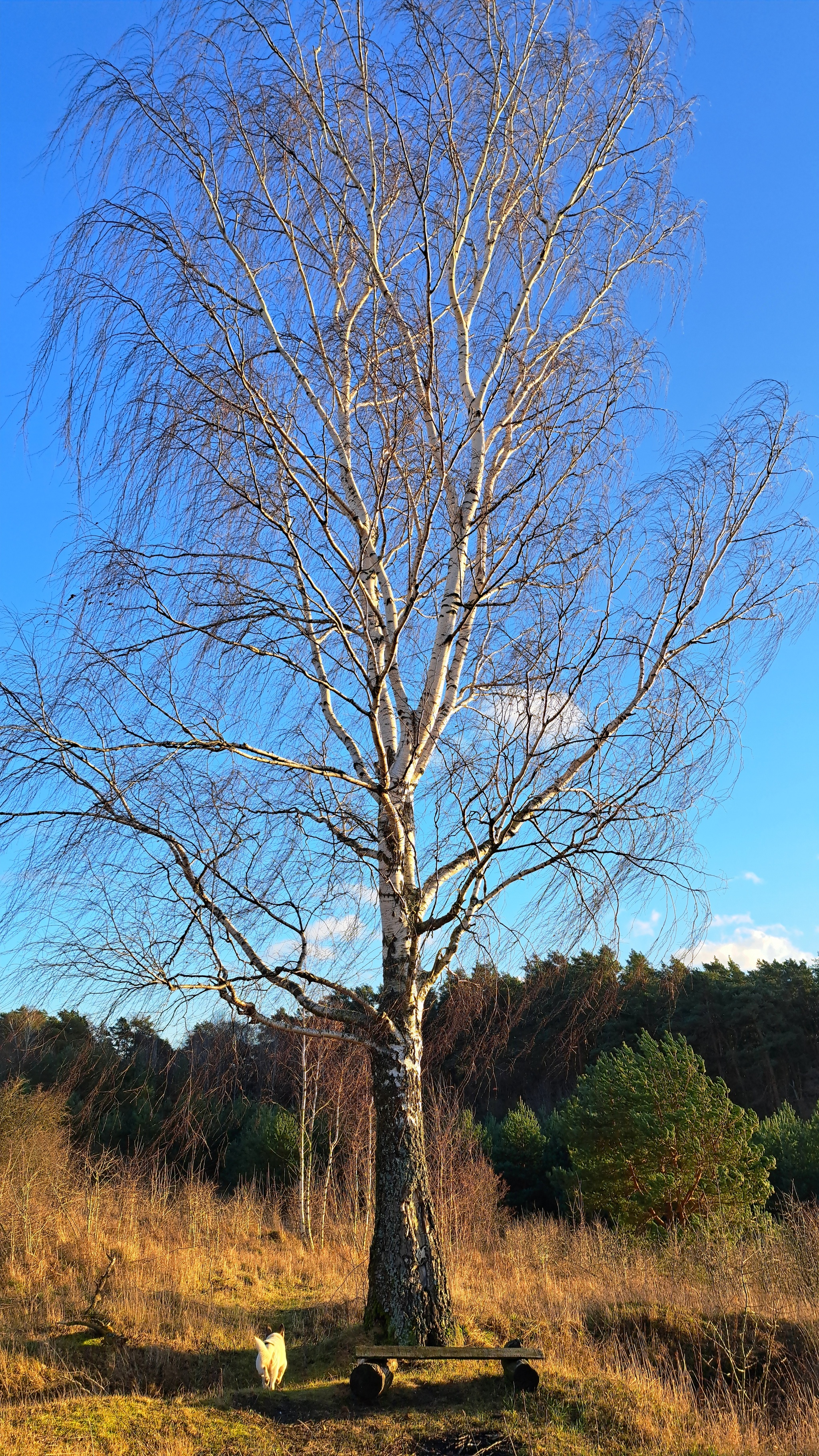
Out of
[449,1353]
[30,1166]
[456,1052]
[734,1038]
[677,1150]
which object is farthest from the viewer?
[734,1038]

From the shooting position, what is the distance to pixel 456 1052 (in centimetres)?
2234

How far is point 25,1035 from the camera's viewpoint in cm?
Answer: 474

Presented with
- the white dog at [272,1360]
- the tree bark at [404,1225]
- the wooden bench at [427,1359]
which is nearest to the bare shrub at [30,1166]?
the white dog at [272,1360]

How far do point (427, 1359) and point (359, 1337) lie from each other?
116 centimetres

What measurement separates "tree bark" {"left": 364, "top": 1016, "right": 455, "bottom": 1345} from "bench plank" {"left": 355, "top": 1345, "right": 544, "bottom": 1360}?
38 cm

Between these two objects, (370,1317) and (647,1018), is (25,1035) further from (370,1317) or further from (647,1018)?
(647,1018)

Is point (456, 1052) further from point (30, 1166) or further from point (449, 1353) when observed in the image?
point (449, 1353)

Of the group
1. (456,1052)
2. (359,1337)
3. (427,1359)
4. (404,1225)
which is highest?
(456,1052)

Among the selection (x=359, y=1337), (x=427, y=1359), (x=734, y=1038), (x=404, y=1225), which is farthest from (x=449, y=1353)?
(x=734, y=1038)

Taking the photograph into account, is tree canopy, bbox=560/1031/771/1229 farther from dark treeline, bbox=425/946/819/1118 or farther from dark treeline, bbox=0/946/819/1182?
dark treeline, bbox=425/946/819/1118

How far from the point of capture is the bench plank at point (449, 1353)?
4.96 m

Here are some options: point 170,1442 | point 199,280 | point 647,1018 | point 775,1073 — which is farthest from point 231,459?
point 775,1073

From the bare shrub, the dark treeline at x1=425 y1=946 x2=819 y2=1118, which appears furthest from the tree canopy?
the bare shrub

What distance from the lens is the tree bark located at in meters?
5.45
